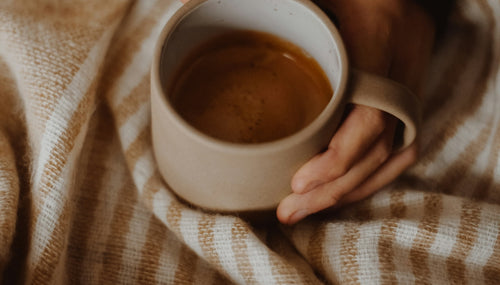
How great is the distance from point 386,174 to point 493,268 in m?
A: 0.13

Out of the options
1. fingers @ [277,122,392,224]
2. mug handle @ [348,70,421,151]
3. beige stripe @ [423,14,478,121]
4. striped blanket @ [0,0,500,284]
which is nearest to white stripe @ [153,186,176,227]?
striped blanket @ [0,0,500,284]

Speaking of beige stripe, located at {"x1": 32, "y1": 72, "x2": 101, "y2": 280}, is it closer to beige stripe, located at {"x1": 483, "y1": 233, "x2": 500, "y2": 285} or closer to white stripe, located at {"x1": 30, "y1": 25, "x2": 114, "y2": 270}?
white stripe, located at {"x1": 30, "y1": 25, "x2": 114, "y2": 270}

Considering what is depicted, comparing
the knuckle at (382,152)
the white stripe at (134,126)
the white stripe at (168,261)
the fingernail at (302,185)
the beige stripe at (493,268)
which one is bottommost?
the beige stripe at (493,268)

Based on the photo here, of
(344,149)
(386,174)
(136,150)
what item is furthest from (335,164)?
(136,150)

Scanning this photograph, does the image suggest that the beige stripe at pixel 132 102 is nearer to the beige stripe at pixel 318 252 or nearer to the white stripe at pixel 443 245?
the beige stripe at pixel 318 252

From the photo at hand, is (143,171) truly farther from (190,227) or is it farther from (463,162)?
(463,162)

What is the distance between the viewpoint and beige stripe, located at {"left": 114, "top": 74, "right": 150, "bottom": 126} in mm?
529

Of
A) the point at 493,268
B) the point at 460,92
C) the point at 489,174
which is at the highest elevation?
the point at 460,92

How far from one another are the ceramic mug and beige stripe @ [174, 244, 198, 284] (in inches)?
2.7

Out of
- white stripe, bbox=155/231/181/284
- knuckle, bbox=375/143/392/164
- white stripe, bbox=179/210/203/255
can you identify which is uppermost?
knuckle, bbox=375/143/392/164

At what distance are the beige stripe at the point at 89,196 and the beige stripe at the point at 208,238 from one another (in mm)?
118

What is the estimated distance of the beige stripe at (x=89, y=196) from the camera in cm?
48

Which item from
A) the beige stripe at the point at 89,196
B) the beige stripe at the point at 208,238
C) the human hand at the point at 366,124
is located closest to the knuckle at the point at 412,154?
the human hand at the point at 366,124

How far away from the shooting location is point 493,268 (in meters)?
0.48
